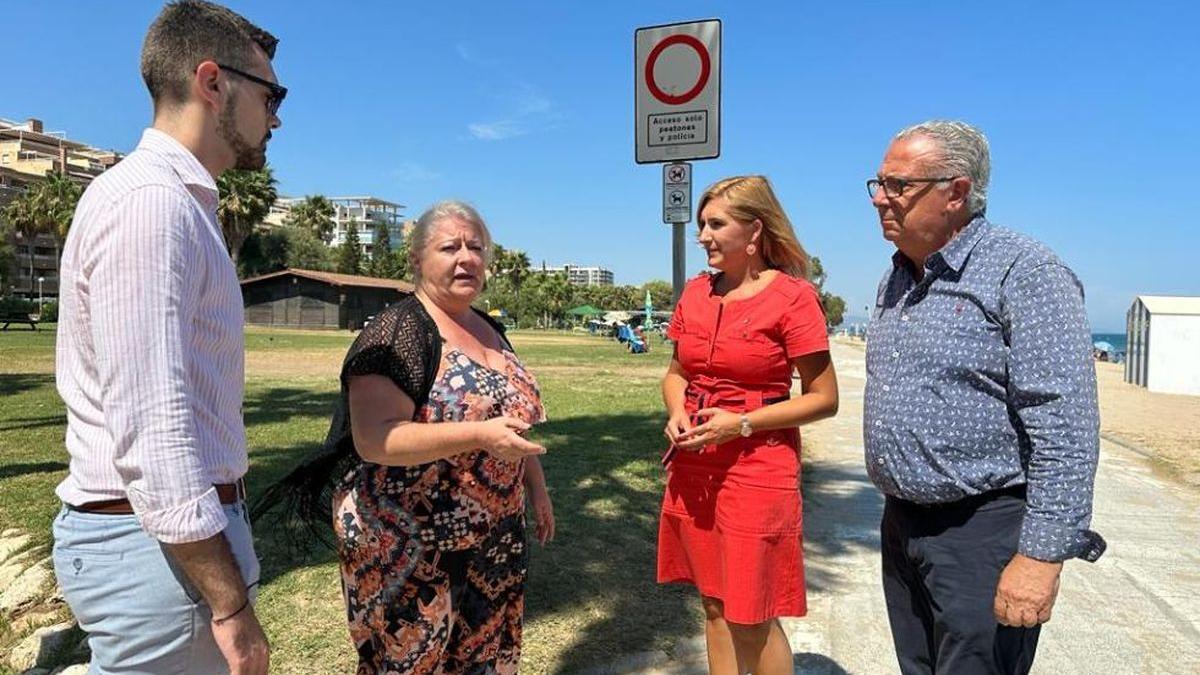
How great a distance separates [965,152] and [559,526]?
3.91m

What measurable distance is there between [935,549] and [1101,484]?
626 centimetres

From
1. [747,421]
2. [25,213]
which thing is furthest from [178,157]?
[25,213]

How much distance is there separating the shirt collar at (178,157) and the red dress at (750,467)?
5.63 feet

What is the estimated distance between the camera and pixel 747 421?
2.57 meters

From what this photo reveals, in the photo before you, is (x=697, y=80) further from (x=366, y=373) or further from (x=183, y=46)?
(x=183, y=46)

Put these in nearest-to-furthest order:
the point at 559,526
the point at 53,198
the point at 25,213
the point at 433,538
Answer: the point at 433,538 < the point at 559,526 < the point at 53,198 < the point at 25,213

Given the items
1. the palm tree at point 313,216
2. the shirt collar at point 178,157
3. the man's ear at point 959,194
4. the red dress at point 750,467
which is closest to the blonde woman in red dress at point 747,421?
the red dress at point 750,467

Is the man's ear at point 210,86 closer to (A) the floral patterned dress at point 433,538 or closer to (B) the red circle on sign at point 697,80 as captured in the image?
(A) the floral patterned dress at point 433,538

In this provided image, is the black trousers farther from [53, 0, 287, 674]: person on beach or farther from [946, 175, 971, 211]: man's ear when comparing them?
[53, 0, 287, 674]: person on beach

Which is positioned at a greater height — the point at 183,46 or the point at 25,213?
the point at 25,213

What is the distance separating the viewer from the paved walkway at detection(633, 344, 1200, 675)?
344 cm

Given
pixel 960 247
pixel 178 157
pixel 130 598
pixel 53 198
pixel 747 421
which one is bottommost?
pixel 130 598

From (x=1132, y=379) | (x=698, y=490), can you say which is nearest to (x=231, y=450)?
(x=698, y=490)

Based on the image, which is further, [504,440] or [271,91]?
[504,440]
